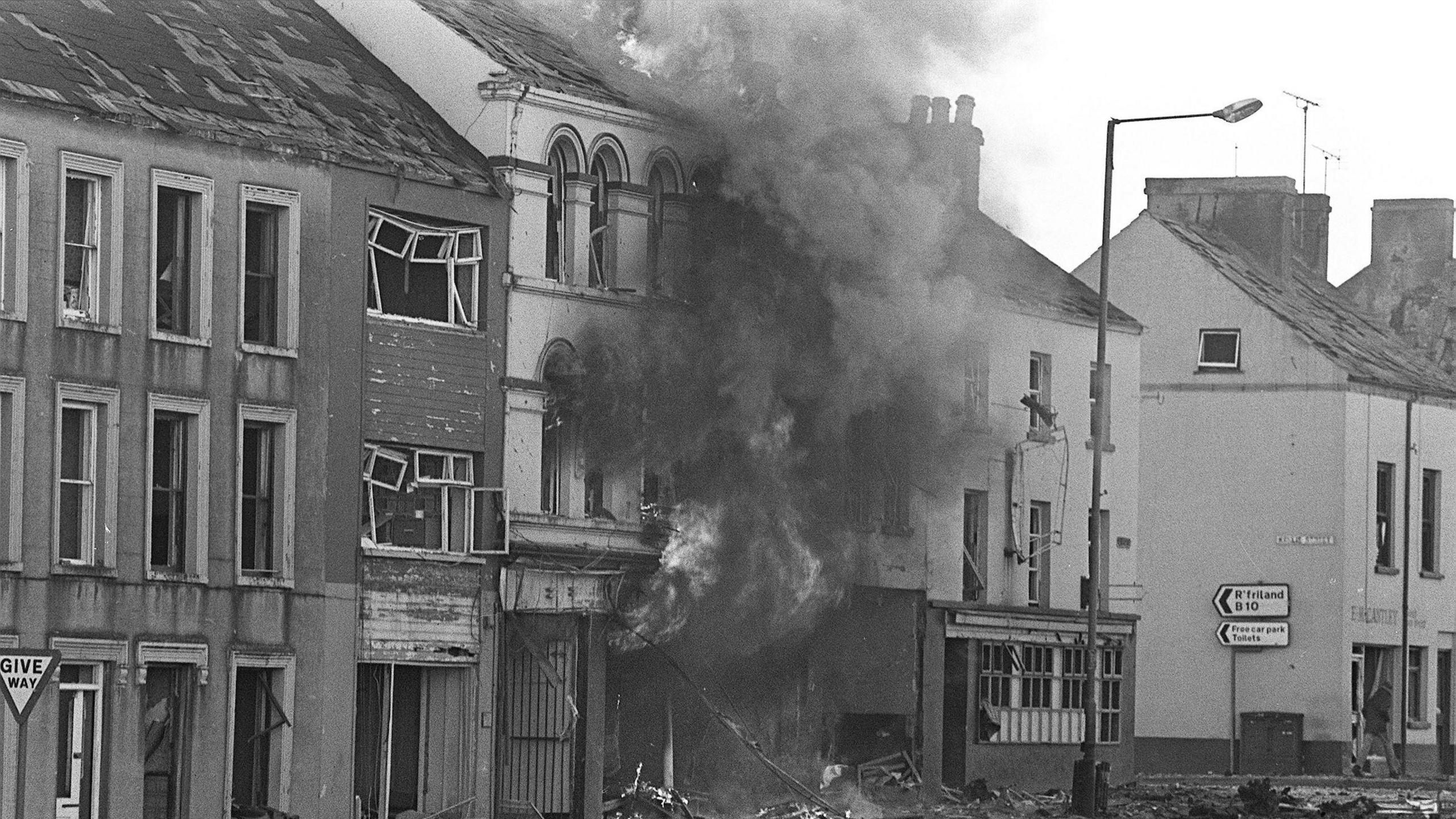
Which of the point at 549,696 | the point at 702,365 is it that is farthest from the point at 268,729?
the point at 702,365

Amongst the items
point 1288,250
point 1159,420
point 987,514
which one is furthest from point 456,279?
point 1288,250

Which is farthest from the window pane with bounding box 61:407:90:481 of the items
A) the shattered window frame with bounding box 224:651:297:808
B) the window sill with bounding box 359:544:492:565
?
the window sill with bounding box 359:544:492:565

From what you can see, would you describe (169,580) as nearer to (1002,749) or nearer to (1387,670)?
(1002,749)

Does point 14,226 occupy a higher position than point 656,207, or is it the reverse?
point 656,207

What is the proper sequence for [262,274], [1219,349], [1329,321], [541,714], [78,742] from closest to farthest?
[78,742] < [262,274] < [541,714] < [1219,349] < [1329,321]

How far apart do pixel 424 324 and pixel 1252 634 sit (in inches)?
1090

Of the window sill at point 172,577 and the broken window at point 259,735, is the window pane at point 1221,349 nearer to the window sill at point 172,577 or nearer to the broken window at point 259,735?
the broken window at point 259,735

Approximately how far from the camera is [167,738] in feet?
108

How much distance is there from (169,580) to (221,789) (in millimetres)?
2655

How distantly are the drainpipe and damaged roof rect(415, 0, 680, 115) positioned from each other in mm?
26006

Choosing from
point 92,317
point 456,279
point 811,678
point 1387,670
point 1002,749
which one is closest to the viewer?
point 92,317

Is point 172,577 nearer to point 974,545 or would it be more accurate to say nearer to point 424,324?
point 424,324

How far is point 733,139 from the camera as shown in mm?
40406

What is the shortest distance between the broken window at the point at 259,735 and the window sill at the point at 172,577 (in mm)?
1491
